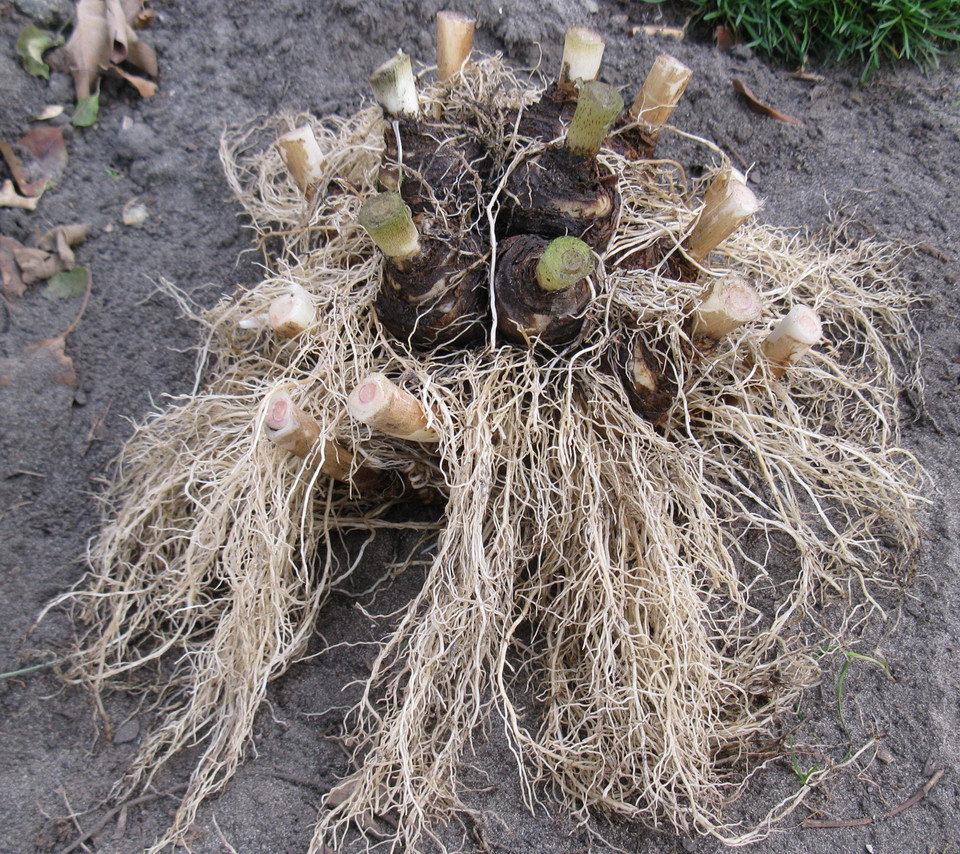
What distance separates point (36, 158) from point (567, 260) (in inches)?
49.4

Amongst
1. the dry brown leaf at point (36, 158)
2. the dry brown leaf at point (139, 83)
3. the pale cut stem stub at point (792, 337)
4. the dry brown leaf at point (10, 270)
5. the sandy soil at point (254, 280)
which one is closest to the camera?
the sandy soil at point (254, 280)

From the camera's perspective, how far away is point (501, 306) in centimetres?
118

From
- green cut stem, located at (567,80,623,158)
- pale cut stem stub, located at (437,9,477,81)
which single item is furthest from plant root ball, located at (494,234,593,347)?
pale cut stem stub, located at (437,9,477,81)

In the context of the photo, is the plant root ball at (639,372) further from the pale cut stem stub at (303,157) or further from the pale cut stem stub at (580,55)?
the pale cut stem stub at (303,157)

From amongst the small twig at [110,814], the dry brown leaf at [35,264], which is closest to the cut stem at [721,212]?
the small twig at [110,814]

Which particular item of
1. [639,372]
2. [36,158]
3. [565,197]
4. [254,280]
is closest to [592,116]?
[565,197]

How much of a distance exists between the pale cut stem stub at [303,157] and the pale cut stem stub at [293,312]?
0.28 meters

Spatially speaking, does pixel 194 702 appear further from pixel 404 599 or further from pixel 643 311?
pixel 643 311

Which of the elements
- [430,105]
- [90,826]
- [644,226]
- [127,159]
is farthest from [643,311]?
[127,159]

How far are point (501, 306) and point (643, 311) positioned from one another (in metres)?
0.20

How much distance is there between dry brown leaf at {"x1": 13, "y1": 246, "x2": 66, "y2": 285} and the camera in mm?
1608

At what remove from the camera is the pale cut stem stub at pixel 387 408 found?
105 centimetres

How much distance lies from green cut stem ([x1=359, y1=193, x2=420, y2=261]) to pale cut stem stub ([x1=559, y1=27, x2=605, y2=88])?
34 cm

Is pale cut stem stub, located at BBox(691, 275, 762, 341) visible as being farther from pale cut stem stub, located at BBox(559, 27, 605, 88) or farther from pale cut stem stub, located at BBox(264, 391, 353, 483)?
pale cut stem stub, located at BBox(264, 391, 353, 483)
